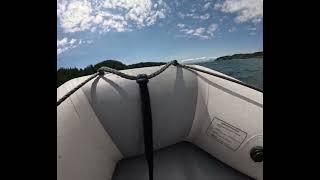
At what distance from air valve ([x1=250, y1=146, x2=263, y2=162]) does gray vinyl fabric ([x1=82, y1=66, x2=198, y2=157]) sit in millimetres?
456

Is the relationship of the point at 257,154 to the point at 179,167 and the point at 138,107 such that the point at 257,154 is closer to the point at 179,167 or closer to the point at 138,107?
the point at 179,167

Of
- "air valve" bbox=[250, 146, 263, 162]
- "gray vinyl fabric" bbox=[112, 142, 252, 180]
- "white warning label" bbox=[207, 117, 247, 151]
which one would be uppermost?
"white warning label" bbox=[207, 117, 247, 151]

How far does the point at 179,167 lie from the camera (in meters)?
1.70

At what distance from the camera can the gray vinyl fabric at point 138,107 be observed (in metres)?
1.59

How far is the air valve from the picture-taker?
1.46 metres

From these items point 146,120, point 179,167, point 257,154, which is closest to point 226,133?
point 257,154

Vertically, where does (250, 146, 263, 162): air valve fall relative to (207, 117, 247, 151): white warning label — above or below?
below

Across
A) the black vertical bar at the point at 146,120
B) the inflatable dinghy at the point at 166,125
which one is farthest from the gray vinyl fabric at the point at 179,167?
the black vertical bar at the point at 146,120

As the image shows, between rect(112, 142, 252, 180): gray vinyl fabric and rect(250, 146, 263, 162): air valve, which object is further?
rect(112, 142, 252, 180): gray vinyl fabric

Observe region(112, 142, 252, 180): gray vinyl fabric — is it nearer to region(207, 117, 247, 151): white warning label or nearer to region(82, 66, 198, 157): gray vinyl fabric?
region(82, 66, 198, 157): gray vinyl fabric

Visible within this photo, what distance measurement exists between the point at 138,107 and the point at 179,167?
18.5 inches

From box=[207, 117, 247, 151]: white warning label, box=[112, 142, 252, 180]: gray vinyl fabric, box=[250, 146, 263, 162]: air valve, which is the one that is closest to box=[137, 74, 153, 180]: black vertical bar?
box=[112, 142, 252, 180]: gray vinyl fabric
